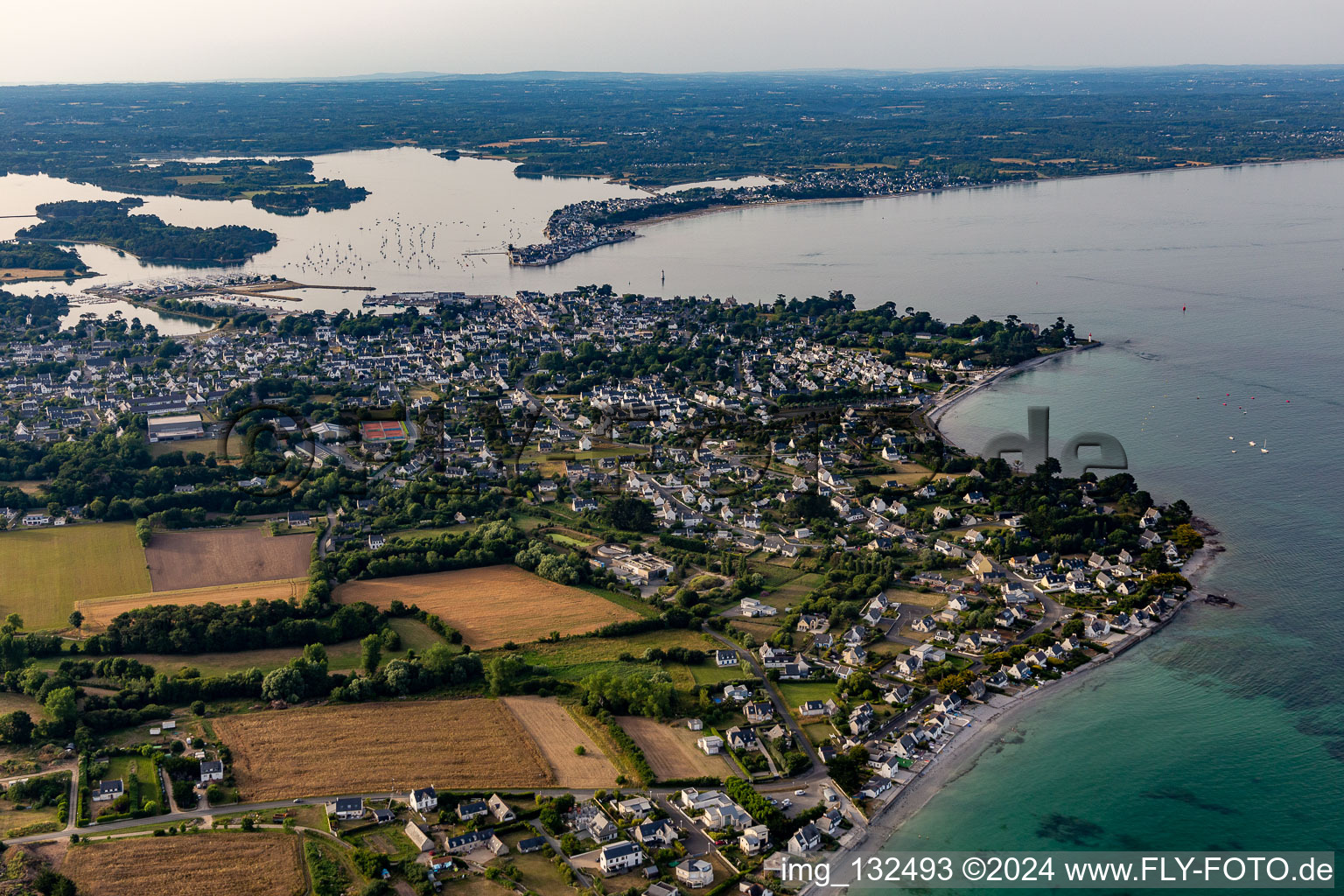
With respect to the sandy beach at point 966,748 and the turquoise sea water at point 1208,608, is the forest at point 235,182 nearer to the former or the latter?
the turquoise sea water at point 1208,608

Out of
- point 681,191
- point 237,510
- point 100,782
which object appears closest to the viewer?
point 100,782

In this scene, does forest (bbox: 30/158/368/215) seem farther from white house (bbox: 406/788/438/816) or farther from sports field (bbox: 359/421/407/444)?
white house (bbox: 406/788/438/816)

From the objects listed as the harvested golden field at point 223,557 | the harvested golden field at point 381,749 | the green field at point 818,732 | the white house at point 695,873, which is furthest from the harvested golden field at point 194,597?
the white house at point 695,873

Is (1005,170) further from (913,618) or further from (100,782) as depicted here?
(100,782)

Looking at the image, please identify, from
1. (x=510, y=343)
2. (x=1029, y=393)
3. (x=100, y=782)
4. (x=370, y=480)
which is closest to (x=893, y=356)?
(x=1029, y=393)

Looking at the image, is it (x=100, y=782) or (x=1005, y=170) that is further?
(x=1005, y=170)

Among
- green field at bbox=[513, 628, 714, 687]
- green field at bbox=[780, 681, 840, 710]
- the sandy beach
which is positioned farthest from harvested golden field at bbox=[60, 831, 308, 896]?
green field at bbox=[780, 681, 840, 710]
